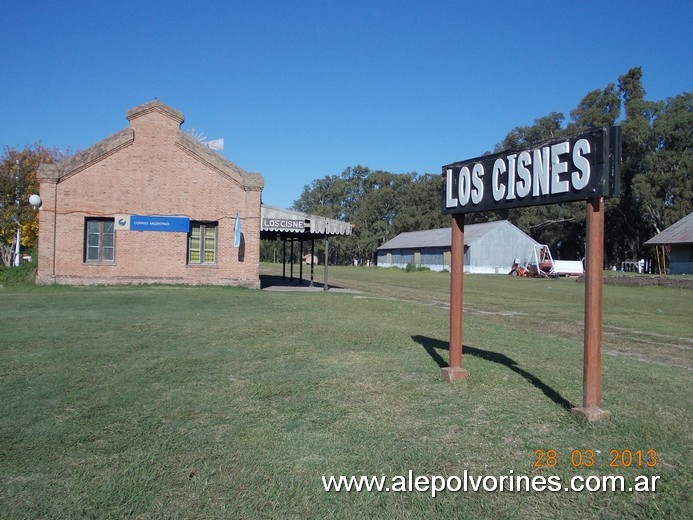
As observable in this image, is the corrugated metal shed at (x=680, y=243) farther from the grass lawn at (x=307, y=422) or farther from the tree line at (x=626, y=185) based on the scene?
the grass lawn at (x=307, y=422)

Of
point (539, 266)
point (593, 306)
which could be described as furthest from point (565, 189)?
point (539, 266)

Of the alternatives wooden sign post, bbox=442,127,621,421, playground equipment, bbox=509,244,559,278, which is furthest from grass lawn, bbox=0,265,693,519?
playground equipment, bbox=509,244,559,278

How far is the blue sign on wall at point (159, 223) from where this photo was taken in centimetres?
2330

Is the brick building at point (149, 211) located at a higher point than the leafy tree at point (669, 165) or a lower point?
lower

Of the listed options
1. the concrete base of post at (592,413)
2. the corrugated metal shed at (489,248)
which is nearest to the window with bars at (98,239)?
the concrete base of post at (592,413)

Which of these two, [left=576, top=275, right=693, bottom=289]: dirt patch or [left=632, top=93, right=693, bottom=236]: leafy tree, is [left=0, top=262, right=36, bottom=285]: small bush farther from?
[left=632, top=93, right=693, bottom=236]: leafy tree

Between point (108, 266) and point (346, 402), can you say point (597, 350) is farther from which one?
point (108, 266)

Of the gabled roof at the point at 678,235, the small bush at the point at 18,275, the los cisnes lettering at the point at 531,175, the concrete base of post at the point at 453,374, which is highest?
the gabled roof at the point at 678,235

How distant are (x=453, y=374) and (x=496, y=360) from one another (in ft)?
5.61

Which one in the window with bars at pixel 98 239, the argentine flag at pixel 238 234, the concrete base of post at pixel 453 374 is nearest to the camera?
the concrete base of post at pixel 453 374

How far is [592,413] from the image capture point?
17.5 ft

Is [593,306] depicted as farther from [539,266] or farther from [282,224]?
[539,266]

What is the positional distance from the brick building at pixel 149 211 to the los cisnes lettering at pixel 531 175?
17.6 metres

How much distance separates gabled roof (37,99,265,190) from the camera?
74.3ft
